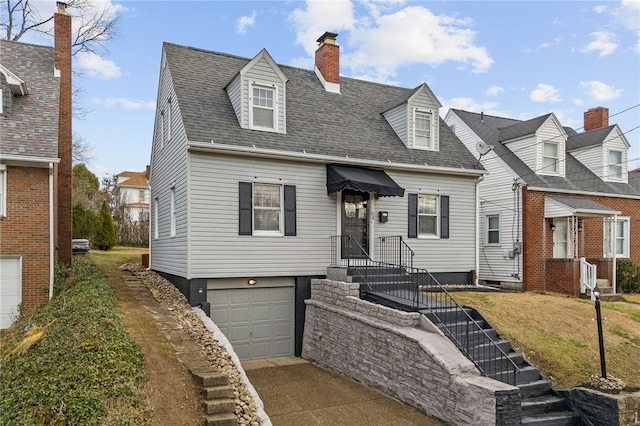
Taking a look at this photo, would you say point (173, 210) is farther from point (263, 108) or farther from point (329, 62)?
point (329, 62)

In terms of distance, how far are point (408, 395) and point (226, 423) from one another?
11.5ft

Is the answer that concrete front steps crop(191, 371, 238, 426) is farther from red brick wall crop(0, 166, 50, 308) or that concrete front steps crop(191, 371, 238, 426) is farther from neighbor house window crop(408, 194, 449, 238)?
neighbor house window crop(408, 194, 449, 238)

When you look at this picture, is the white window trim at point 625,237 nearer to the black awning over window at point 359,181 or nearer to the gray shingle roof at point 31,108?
the black awning over window at point 359,181

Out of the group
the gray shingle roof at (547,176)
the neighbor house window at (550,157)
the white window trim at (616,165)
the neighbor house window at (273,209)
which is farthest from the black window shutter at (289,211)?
the white window trim at (616,165)

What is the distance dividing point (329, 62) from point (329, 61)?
34 mm

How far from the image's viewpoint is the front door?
12289 mm

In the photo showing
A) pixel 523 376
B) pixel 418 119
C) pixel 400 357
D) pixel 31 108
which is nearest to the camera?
pixel 523 376

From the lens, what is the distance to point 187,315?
9.75 m

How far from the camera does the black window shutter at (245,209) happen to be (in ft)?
36.1

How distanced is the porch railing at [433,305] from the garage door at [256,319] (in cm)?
200

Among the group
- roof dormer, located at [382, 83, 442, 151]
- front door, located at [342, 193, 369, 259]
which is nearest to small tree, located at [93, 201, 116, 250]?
front door, located at [342, 193, 369, 259]

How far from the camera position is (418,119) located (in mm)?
14000

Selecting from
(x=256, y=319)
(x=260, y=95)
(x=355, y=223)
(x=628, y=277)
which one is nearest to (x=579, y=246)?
(x=628, y=277)

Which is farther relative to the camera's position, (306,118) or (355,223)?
(306,118)
